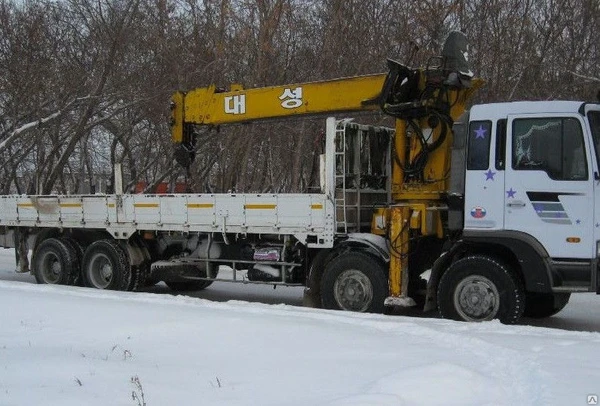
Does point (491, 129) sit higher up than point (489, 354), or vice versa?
point (491, 129)

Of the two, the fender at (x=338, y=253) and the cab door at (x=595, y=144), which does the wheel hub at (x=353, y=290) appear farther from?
the cab door at (x=595, y=144)

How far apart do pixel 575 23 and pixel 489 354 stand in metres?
17.6

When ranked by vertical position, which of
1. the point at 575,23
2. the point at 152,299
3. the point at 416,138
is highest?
the point at 575,23

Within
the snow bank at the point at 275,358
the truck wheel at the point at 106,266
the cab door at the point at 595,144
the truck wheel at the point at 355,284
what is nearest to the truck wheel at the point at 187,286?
the truck wheel at the point at 106,266

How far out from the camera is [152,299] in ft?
33.5

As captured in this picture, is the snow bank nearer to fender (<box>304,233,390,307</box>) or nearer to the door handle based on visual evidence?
fender (<box>304,233,390,307</box>)

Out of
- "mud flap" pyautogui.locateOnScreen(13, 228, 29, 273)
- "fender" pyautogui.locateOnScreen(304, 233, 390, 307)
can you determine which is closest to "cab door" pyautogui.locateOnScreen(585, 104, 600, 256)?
"fender" pyautogui.locateOnScreen(304, 233, 390, 307)

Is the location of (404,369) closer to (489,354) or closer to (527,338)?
(489,354)

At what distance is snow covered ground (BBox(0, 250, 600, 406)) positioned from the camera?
4988 millimetres

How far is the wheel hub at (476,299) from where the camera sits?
A: 8.45m

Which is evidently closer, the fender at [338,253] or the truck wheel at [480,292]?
the truck wheel at [480,292]

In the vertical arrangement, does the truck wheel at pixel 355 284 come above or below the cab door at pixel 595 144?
below

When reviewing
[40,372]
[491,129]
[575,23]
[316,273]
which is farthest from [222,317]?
[575,23]

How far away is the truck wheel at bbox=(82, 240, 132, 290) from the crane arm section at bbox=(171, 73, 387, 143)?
234cm
